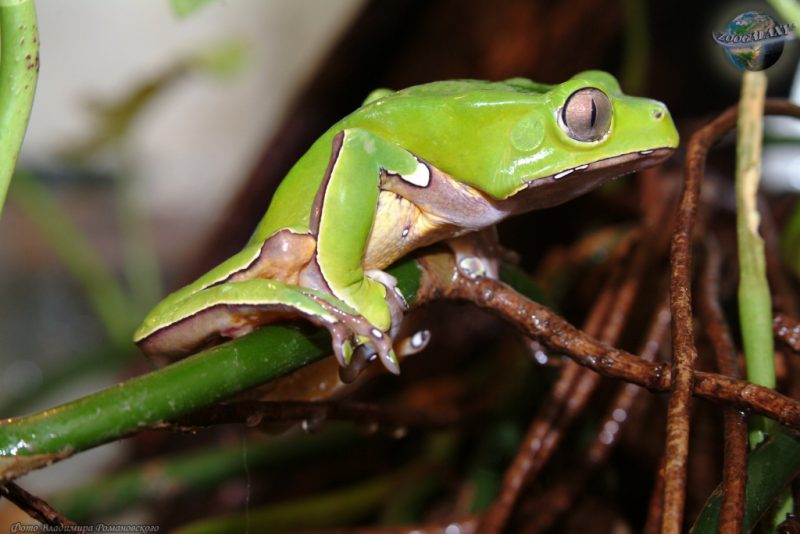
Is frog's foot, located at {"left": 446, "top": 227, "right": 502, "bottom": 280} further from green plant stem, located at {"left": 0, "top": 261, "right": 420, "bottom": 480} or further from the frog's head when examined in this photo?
green plant stem, located at {"left": 0, "top": 261, "right": 420, "bottom": 480}

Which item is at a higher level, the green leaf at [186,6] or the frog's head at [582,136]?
the green leaf at [186,6]

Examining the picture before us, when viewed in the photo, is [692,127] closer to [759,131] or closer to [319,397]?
[759,131]

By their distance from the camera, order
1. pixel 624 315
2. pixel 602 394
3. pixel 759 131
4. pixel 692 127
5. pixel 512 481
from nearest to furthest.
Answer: pixel 759 131 < pixel 512 481 < pixel 624 315 < pixel 602 394 < pixel 692 127

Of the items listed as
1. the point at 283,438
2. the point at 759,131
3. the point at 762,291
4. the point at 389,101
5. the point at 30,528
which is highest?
the point at 389,101

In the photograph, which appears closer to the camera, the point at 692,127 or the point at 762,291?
the point at 762,291

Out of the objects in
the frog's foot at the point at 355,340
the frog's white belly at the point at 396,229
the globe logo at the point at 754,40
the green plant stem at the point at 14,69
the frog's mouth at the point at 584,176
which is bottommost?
the frog's foot at the point at 355,340

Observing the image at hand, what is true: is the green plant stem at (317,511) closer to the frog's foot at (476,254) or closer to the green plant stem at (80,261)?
the frog's foot at (476,254)

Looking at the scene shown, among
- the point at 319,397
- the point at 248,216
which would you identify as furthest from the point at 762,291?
the point at 248,216

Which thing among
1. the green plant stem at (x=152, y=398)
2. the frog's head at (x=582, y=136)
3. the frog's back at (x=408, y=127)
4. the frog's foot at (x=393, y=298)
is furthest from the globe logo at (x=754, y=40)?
the green plant stem at (x=152, y=398)
